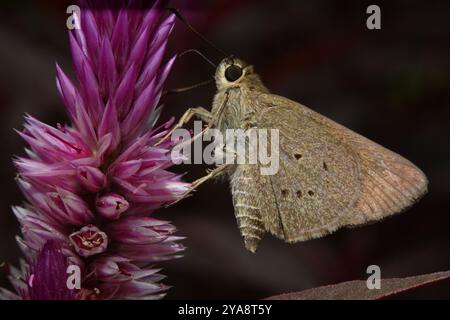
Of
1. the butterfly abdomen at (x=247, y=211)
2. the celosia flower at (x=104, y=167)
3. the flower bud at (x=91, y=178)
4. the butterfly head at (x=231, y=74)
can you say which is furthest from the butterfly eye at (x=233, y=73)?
the flower bud at (x=91, y=178)

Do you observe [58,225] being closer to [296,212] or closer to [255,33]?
[296,212]

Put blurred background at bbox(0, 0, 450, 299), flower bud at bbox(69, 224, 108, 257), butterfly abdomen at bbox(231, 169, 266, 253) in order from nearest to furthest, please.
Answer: flower bud at bbox(69, 224, 108, 257)
butterfly abdomen at bbox(231, 169, 266, 253)
blurred background at bbox(0, 0, 450, 299)

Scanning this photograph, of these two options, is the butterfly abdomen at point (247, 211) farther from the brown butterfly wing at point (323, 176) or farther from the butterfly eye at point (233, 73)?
the butterfly eye at point (233, 73)

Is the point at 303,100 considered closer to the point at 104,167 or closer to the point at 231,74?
the point at 231,74

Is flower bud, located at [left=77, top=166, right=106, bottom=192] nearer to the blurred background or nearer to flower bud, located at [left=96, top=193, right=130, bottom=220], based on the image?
flower bud, located at [left=96, top=193, right=130, bottom=220]

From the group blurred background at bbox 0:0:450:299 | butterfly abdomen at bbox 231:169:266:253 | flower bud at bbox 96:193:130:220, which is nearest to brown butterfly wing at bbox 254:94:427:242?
butterfly abdomen at bbox 231:169:266:253
